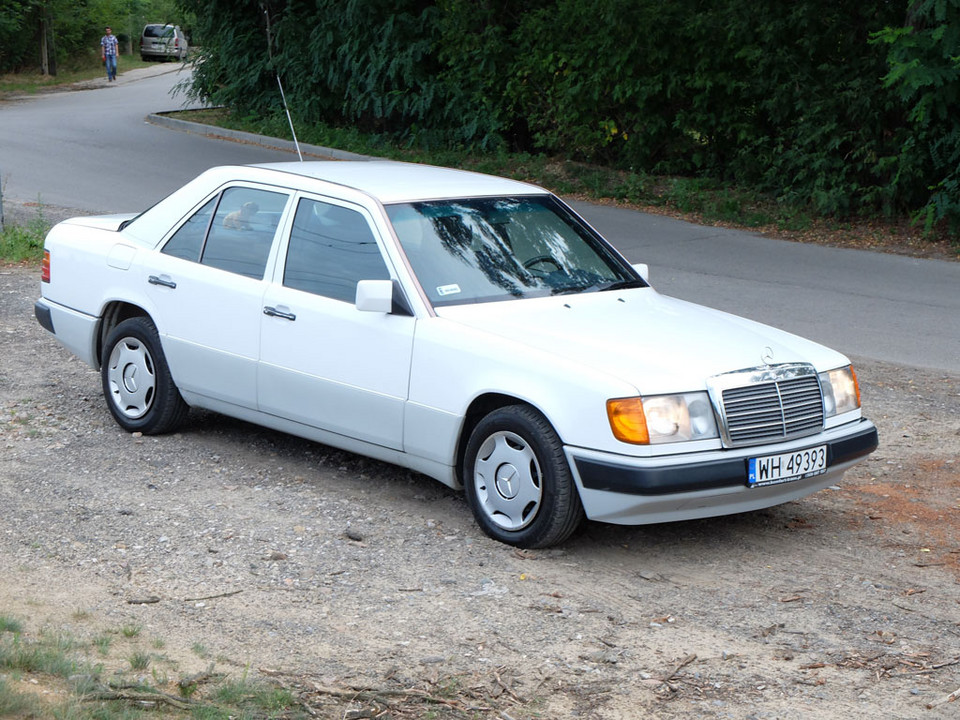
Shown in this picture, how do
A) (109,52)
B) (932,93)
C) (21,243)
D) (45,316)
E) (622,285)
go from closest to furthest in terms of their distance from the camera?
1. (622,285)
2. (45,316)
3. (21,243)
4. (932,93)
5. (109,52)

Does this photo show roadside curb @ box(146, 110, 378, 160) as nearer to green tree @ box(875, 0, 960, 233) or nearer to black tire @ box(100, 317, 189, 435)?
green tree @ box(875, 0, 960, 233)

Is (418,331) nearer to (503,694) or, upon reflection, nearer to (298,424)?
(298,424)

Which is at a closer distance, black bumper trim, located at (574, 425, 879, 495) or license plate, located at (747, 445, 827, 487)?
black bumper trim, located at (574, 425, 879, 495)

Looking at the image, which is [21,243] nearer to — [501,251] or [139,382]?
[139,382]

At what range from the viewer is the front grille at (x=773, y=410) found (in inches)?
211

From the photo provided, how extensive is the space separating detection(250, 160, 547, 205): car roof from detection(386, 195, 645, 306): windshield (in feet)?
0.22

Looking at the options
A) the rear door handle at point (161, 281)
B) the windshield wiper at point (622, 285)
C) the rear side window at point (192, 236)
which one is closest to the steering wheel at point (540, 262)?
the windshield wiper at point (622, 285)

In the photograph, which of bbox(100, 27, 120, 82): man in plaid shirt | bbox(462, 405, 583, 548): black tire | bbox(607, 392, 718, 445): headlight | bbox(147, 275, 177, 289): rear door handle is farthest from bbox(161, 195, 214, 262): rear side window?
bbox(100, 27, 120, 82): man in plaid shirt

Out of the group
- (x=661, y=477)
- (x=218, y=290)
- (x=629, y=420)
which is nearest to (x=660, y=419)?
(x=629, y=420)

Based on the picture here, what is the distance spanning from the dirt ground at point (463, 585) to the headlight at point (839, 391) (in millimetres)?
619

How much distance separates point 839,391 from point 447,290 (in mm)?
1907

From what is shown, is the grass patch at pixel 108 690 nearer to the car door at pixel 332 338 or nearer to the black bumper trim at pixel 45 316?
the car door at pixel 332 338

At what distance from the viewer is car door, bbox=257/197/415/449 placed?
19.6 feet

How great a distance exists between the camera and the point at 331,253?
21.0ft
